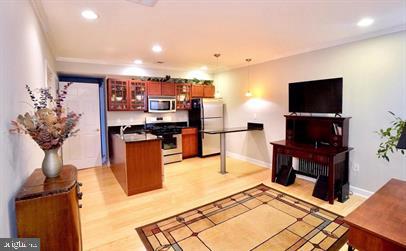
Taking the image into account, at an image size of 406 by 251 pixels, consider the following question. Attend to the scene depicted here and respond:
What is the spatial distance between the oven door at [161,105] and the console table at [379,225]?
4544mm

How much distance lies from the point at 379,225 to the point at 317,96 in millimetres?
2653

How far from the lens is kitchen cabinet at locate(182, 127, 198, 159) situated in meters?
5.68

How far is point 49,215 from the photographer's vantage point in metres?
1.31

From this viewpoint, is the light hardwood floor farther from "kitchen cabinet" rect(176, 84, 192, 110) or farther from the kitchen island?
"kitchen cabinet" rect(176, 84, 192, 110)

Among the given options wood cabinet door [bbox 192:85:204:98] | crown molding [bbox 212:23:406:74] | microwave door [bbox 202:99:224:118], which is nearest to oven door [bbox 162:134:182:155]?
microwave door [bbox 202:99:224:118]

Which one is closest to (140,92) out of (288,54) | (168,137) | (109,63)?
(109,63)

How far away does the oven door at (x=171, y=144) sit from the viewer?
520cm

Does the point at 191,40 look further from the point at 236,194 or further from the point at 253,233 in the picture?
the point at 253,233

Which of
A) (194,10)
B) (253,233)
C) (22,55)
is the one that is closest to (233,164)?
(253,233)

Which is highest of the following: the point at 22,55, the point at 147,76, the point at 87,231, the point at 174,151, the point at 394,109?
the point at 147,76

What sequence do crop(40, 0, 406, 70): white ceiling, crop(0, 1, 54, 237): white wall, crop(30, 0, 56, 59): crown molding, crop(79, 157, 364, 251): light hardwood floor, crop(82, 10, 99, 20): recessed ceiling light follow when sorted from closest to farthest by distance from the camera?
crop(0, 1, 54, 237): white wall
crop(30, 0, 56, 59): crown molding
crop(40, 0, 406, 70): white ceiling
crop(82, 10, 99, 20): recessed ceiling light
crop(79, 157, 364, 251): light hardwood floor

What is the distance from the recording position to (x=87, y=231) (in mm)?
2496

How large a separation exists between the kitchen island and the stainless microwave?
1795 millimetres

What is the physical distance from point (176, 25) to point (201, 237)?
2.60 m
